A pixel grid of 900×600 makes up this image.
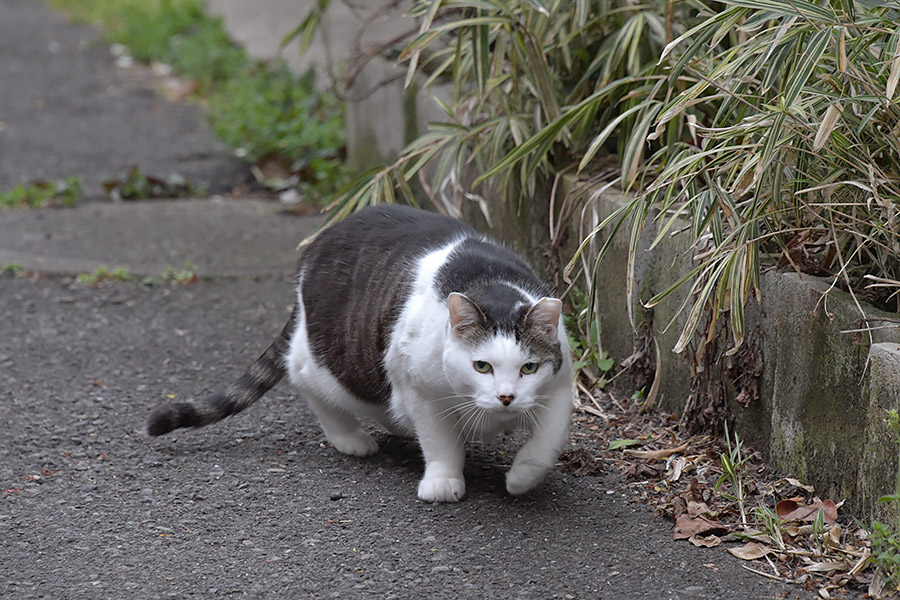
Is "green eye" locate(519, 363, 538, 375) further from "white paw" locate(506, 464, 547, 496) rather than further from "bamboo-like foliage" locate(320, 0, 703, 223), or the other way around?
"bamboo-like foliage" locate(320, 0, 703, 223)

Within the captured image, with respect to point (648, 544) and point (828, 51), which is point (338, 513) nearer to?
point (648, 544)

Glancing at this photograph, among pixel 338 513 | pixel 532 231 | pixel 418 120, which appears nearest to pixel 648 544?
pixel 338 513

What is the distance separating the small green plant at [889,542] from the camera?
2332 millimetres

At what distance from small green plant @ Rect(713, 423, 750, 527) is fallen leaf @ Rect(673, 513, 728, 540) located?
8 centimetres

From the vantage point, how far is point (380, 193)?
442 cm

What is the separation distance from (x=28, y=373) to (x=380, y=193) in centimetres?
157

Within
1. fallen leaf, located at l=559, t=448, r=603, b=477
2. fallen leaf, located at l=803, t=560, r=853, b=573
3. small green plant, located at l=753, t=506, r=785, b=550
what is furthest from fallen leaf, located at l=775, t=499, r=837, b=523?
fallen leaf, located at l=559, t=448, r=603, b=477

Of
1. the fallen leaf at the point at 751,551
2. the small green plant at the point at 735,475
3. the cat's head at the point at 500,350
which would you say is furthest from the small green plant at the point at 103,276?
the fallen leaf at the point at 751,551

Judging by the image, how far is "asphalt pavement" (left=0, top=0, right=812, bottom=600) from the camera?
2.64 m

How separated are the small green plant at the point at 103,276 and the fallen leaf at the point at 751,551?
3533 millimetres

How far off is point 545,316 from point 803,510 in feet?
2.79

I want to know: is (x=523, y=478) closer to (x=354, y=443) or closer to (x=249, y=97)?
(x=354, y=443)

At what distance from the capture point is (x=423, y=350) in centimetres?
299

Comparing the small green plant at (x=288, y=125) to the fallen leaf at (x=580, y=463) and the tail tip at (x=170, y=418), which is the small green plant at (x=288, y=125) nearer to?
the tail tip at (x=170, y=418)
